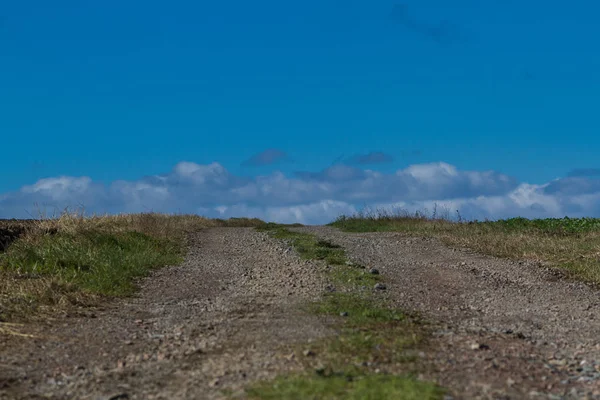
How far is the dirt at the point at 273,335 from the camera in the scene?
6500mm

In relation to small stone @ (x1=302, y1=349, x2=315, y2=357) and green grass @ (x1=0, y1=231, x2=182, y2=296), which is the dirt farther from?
green grass @ (x1=0, y1=231, x2=182, y2=296)

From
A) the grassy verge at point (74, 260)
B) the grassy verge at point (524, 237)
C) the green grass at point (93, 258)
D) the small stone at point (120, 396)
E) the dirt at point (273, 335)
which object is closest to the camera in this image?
the small stone at point (120, 396)

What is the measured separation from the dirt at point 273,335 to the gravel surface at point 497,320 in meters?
0.03

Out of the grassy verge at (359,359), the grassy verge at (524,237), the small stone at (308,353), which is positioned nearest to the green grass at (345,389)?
the grassy verge at (359,359)

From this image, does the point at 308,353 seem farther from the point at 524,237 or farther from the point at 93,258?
the point at 524,237

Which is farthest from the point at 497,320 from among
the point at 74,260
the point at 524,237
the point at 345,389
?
the point at 524,237

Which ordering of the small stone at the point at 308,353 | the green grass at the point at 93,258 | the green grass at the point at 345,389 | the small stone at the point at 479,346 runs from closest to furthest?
the green grass at the point at 345,389, the small stone at the point at 308,353, the small stone at the point at 479,346, the green grass at the point at 93,258

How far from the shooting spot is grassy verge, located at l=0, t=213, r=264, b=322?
11.2 metres

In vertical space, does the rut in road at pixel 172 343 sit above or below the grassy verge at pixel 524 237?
below

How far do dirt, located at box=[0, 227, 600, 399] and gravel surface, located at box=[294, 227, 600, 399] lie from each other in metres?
0.03

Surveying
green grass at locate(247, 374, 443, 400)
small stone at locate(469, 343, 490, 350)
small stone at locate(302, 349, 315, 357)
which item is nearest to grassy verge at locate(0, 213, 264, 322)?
small stone at locate(302, 349, 315, 357)

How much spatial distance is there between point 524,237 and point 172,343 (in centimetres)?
1637

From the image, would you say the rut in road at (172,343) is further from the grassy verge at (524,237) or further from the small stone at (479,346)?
the grassy verge at (524,237)

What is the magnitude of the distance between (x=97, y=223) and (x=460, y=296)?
14.4 metres
